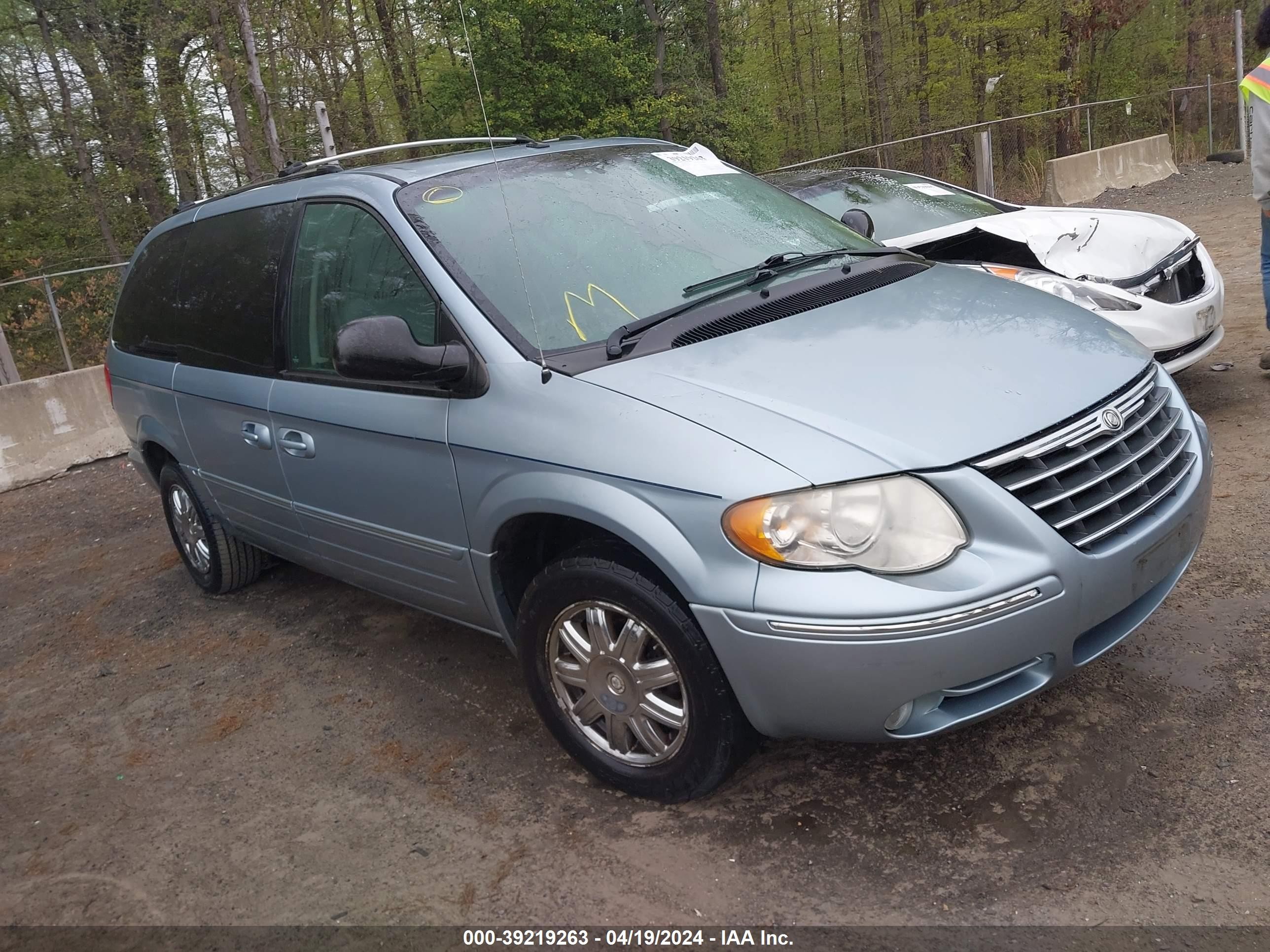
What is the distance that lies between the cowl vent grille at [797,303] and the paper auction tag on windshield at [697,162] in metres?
0.88

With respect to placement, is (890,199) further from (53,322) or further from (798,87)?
(798,87)

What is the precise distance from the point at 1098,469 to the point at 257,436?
302cm

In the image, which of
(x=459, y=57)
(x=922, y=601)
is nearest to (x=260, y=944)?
(x=922, y=601)

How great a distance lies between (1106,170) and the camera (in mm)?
15555

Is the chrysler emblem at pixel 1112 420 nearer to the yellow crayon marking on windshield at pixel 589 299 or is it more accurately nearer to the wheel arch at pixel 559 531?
the wheel arch at pixel 559 531

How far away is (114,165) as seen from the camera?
18922 mm

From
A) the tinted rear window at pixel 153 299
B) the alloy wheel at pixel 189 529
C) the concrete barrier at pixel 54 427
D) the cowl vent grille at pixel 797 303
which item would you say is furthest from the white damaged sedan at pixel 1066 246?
the concrete barrier at pixel 54 427

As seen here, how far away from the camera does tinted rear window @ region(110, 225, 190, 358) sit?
479 cm

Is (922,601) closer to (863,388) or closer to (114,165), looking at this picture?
(863,388)

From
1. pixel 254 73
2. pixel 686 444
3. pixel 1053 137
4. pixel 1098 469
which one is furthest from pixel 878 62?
pixel 686 444

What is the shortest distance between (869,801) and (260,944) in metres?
1.66

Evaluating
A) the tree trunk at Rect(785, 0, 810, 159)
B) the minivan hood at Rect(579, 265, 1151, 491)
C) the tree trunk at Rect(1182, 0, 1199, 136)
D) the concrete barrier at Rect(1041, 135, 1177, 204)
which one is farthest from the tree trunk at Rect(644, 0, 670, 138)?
the tree trunk at Rect(1182, 0, 1199, 136)

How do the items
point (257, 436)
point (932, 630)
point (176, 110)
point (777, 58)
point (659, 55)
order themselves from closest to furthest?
point (932, 630) → point (257, 436) → point (176, 110) → point (659, 55) → point (777, 58)

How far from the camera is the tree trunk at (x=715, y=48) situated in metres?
20.0
